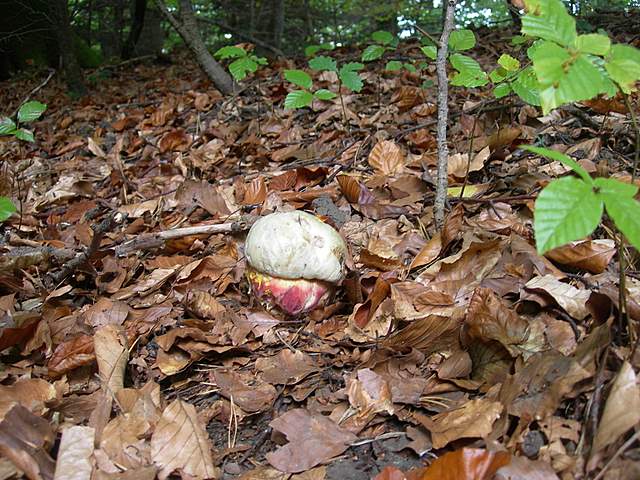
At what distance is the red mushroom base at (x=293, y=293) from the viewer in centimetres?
177

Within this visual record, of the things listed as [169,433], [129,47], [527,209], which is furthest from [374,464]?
[129,47]

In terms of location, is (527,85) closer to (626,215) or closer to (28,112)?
(626,215)

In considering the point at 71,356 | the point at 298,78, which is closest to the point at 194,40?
the point at 298,78

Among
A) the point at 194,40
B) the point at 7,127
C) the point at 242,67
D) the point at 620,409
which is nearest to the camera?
the point at 620,409

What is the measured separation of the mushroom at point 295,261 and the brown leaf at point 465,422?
0.68m

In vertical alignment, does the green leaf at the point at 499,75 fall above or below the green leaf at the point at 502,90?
above

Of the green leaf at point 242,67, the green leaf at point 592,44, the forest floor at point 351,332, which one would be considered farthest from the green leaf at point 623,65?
the green leaf at point 242,67

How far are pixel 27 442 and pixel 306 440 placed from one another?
0.70m

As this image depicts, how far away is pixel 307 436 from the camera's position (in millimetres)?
1245

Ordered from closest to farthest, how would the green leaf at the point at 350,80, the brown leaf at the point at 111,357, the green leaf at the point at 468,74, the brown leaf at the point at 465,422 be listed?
the brown leaf at the point at 465,422 → the brown leaf at the point at 111,357 → the green leaf at the point at 468,74 → the green leaf at the point at 350,80

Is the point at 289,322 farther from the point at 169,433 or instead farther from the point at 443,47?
the point at 443,47

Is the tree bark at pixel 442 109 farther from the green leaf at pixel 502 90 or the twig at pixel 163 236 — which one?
the twig at pixel 163 236

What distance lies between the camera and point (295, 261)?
1.69 metres

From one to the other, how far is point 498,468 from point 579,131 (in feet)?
7.45
